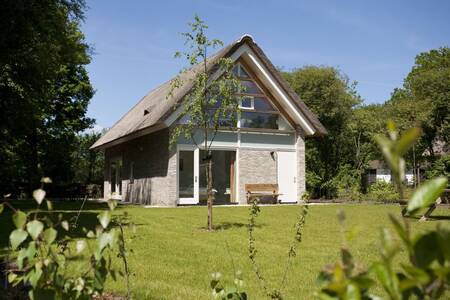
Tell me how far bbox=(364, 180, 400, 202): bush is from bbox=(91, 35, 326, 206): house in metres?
4.34

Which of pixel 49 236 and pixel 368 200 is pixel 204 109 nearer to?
pixel 49 236

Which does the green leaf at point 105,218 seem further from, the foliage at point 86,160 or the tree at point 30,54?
the foliage at point 86,160

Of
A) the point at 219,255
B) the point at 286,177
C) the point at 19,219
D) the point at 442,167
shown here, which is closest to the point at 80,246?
the point at 19,219

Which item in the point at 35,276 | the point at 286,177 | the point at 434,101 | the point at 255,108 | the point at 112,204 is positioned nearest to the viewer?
the point at 35,276

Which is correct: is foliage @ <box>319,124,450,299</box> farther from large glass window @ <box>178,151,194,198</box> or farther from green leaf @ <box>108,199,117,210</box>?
large glass window @ <box>178,151,194,198</box>

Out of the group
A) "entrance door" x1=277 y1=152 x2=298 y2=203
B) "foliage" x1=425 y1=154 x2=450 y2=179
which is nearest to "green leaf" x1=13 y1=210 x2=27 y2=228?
"entrance door" x1=277 y1=152 x2=298 y2=203

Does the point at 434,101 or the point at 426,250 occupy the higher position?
the point at 434,101

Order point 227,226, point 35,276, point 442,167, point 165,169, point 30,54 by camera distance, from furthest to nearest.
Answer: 1. point 442,167
2. point 165,169
3. point 30,54
4. point 227,226
5. point 35,276

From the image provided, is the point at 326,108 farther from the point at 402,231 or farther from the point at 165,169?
the point at 402,231

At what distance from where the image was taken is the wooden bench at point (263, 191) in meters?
18.4

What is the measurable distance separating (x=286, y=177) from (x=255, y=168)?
5.11ft

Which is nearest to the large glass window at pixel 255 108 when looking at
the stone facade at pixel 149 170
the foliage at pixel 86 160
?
the stone facade at pixel 149 170

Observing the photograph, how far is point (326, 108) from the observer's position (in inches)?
1123

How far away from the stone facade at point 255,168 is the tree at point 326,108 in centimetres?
947
